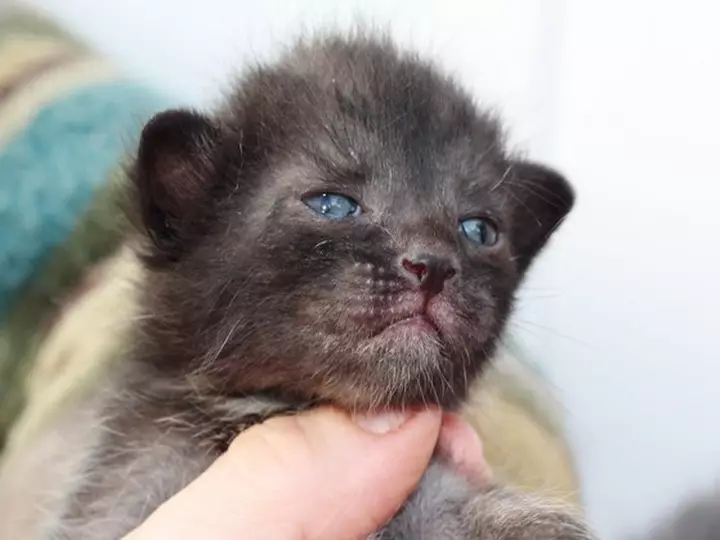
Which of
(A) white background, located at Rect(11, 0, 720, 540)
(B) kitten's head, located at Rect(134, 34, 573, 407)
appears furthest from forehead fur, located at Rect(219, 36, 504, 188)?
(A) white background, located at Rect(11, 0, 720, 540)

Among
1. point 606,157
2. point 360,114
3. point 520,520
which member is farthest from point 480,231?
point 606,157

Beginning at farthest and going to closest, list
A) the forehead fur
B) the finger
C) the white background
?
the white background, the finger, the forehead fur

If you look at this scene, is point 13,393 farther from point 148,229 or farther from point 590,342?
point 590,342

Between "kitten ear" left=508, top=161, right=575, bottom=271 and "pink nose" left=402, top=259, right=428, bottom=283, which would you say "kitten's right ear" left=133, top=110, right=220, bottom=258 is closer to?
"pink nose" left=402, top=259, right=428, bottom=283

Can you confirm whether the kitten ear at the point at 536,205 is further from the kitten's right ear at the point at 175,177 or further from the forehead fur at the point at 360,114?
the kitten's right ear at the point at 175,177

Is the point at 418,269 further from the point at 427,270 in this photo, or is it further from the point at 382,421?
the point at 382,421

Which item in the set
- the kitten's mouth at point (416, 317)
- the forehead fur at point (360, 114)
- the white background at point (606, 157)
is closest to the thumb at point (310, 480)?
the kitten's mouth at point (416, 317)

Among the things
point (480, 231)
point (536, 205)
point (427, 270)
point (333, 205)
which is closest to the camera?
point (427, 270)

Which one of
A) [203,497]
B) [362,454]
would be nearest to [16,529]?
[203,497]
